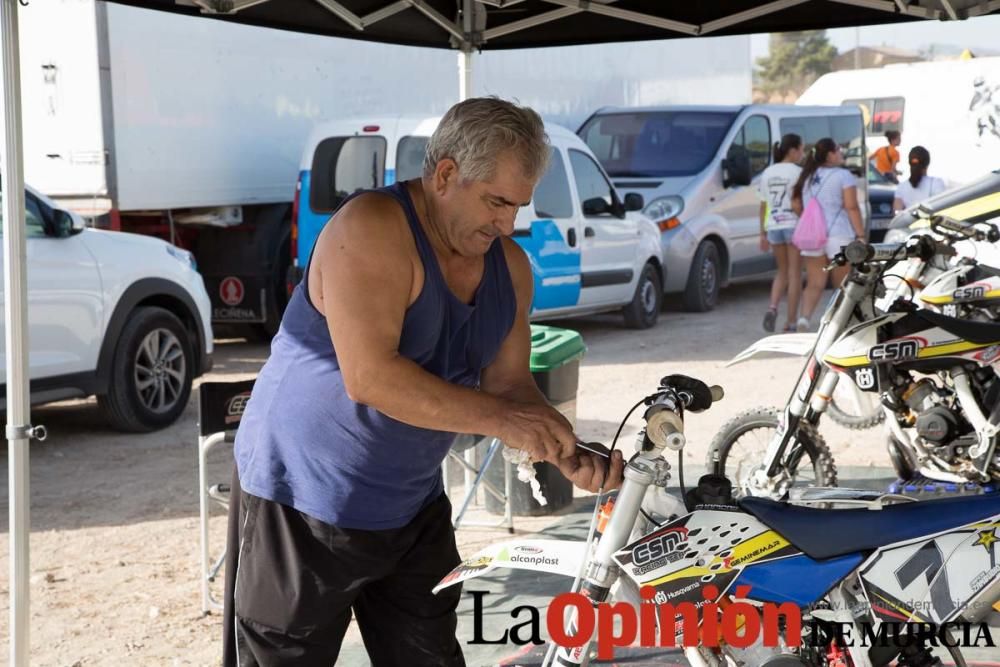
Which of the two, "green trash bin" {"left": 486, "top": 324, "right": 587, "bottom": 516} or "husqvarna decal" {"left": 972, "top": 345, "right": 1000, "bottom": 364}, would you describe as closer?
"husqvarna decal" {"left": 972, "top": 345, "right": 1000, "bottom": 364}

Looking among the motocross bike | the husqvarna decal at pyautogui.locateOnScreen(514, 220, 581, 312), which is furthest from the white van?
the motocross bike

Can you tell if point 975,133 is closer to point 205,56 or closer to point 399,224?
point 205,56

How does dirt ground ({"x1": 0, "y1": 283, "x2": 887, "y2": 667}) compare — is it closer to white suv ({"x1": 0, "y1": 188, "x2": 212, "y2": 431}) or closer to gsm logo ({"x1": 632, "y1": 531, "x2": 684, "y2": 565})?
white suv ({"x1": 0, "y1": 188, "x2": 212, "y2": 431})

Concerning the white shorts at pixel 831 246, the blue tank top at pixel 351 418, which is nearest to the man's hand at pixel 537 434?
the blue tank top at pixel 351 418

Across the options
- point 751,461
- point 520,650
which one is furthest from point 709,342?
point 520,650

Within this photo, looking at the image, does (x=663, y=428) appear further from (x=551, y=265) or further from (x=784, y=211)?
(x=784, y=211)

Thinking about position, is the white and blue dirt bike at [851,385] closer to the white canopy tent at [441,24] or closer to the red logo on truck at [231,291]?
the white canopy tent at [441,24]

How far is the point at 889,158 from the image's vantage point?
16469 millimetres

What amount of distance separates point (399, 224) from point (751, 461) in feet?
12.8

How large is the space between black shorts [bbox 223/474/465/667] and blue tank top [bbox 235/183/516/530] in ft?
0.18

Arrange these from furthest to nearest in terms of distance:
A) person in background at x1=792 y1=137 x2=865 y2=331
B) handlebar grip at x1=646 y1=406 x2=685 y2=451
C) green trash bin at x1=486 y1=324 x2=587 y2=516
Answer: person in background at x1=792 y1=137 x2=865 y2=331
green trash bin at x1=486 y1=324 x2=587 y2=516
handlebar grip at x1=646 y1=406 x2=685 y2=451

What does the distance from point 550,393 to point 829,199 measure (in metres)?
5.81

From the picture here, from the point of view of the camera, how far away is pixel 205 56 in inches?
416

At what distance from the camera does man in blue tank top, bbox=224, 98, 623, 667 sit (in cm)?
251
